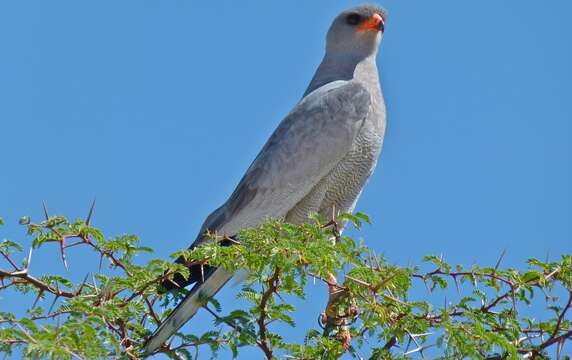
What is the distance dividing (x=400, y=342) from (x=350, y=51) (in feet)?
12.0

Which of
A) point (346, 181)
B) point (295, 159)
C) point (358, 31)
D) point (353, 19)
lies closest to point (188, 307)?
point (295, 159)

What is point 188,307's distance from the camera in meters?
5.01

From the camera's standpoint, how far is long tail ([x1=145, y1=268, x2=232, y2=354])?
4.47 m

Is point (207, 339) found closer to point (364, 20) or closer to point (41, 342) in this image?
point (41, 342)

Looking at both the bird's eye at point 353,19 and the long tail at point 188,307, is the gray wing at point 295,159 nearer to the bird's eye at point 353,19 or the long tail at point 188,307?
the long tail at point 188,307

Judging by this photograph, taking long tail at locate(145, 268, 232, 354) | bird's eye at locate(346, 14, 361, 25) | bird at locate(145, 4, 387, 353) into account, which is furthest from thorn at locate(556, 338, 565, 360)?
bird's eye at locate(346, 14, 361, 25)

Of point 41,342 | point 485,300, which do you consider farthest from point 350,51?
point 41,342

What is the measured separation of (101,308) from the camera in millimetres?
3922

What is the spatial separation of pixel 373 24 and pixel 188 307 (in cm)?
338

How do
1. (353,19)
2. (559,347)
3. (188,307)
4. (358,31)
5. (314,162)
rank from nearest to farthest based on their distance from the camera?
(559,347) < (188,307) < (314,162) < (358,31) < (353,19)

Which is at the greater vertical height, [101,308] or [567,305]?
[101,308]

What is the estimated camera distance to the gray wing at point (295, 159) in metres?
6.34

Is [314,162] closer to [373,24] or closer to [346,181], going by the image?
[346,181]

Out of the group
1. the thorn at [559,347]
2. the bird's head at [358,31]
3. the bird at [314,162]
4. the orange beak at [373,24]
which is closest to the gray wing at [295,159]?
the bird at [314,162]
